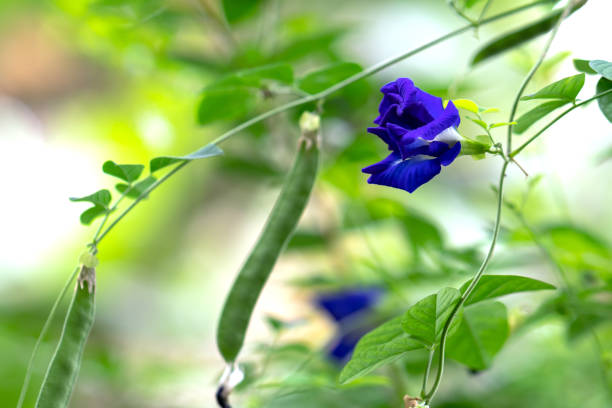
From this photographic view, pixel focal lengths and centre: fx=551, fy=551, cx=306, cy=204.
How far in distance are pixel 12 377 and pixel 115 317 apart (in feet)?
1.87

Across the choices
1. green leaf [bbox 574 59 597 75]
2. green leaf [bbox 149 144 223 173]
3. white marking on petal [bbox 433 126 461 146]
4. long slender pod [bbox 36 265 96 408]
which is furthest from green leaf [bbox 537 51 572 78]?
long slender pod [bbox 36 265 96 408]

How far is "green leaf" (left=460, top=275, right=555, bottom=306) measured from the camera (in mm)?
384

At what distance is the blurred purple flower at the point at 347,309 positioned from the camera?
827mm

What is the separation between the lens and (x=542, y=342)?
1012mm

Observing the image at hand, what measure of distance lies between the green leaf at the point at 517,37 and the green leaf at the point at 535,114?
111 mm

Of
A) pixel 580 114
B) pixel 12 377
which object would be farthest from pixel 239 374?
pixel 12 377

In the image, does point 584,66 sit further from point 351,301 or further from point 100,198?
point 351,301

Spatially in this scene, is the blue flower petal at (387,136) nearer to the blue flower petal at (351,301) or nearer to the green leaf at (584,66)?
the green leaf at (584,66)

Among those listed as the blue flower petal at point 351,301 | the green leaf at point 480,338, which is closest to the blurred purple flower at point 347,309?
the blue flower petal at point 351,301

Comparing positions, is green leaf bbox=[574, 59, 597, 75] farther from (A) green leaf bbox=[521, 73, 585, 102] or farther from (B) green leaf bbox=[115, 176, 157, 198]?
(B) green leaf bbox=[115, 176, 157, 198]

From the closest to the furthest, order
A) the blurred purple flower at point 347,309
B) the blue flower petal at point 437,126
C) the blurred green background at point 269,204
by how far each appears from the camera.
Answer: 1. the blue flower petal at point 437,126
2. the blurred green background at point 269,204
3. the blurred purple flower at point 347,309

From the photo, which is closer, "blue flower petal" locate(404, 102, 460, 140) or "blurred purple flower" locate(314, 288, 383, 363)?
"blue flower petal" locate(404, 102, 460, 140)

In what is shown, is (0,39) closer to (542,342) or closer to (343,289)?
(343,289)

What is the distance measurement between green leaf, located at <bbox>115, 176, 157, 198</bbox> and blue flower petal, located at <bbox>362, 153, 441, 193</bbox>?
194mm
